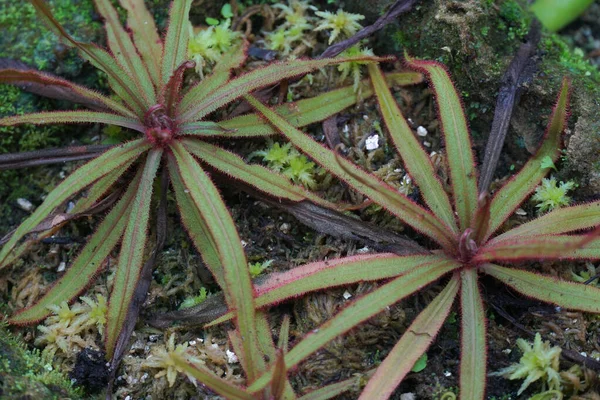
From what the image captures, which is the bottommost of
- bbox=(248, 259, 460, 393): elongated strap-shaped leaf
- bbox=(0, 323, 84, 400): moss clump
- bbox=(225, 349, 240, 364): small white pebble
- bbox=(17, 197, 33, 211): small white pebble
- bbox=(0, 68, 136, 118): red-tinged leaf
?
bbox=(0, 323, 84, 400): moss clump

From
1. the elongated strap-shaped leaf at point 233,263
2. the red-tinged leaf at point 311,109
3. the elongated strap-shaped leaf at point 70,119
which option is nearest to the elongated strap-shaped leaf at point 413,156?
the red-tinged leaf at point 311,109

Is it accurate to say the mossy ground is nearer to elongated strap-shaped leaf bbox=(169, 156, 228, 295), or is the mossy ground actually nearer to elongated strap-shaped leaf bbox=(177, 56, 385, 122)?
elongated strap-shaped leaf bbox=(169, 156, 228, 295)

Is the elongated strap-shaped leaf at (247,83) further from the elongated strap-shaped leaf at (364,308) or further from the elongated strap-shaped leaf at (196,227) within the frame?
the elongated strap-shaped leaf at (364,308)

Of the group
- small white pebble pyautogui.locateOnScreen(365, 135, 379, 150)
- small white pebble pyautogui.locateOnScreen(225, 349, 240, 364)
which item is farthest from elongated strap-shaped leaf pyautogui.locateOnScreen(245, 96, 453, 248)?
small white pebble pyautogui.locateOnScreen(225, 349, 240, 364)

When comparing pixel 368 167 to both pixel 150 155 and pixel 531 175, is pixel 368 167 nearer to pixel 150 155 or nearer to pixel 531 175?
pixel 531 175

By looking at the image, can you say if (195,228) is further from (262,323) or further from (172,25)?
(172,25)

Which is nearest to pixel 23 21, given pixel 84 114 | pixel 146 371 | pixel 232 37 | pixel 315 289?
pixel 84 114

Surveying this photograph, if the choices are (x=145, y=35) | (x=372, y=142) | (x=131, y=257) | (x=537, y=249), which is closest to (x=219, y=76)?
(x=145, y=35)
